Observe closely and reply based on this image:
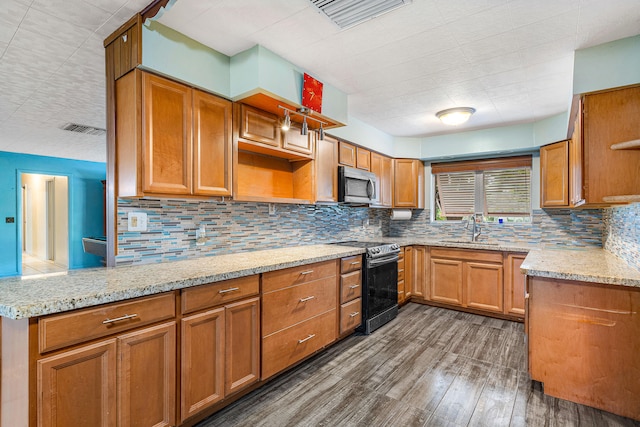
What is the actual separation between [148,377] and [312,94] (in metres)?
2.17

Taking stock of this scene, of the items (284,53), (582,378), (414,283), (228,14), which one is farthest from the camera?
(414,283)

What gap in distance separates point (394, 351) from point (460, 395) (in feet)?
2.37

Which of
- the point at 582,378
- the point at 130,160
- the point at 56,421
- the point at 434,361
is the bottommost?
the point at 434,361

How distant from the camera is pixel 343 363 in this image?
254 cm

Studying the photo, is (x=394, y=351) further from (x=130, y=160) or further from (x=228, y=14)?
(x=228, y=14)

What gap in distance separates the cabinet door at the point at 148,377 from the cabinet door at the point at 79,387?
0.15 feet

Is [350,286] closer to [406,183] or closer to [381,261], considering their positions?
[381,261]

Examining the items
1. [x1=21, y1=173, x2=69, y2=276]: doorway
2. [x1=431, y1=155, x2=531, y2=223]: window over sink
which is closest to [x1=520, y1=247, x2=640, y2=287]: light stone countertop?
[x1=431, y1=155, x2=531, y2=223]: window over sink

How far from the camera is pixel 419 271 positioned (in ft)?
13.8

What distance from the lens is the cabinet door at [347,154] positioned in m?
3.45

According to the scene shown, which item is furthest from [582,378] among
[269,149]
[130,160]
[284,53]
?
[130,160]

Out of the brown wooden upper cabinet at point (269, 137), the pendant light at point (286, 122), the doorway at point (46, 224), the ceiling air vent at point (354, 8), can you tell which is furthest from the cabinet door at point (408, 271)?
the doorway at point (46, 224)

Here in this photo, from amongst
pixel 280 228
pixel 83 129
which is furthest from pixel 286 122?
pixel 83 129

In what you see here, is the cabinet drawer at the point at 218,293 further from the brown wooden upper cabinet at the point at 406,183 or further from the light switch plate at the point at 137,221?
the brown wooden upper cabinet at the point at 406,183
